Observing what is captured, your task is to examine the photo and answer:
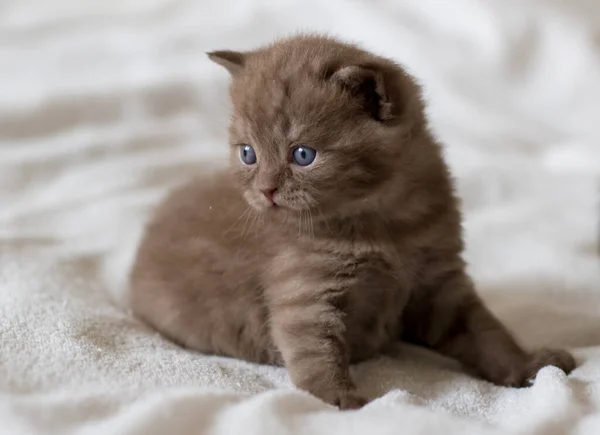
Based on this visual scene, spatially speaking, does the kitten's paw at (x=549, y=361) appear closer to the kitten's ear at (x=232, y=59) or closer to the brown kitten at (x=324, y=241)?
the brown kitten at (x=324, y=241)

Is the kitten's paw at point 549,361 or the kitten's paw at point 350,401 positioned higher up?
the kitten's paw at point 549,361

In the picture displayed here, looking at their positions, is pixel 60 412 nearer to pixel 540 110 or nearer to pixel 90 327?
pixel 90 327

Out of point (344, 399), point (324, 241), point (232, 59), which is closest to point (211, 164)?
point (232, 59)

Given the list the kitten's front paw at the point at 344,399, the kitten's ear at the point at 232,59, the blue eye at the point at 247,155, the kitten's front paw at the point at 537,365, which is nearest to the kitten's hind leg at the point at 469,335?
the kitten's front paw at the point at 537,365

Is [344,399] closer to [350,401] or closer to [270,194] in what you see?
[350,401]

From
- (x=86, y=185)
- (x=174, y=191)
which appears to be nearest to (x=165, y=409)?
(x=174, y=191)

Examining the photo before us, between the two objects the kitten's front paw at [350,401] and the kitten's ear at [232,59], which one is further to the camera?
the kitten's ear at [232,59]

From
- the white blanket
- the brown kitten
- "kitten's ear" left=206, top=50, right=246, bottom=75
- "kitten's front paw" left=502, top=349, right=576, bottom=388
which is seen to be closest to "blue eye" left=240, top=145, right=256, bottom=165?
the brown kitten
